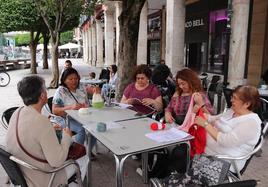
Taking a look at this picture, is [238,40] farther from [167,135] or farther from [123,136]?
[123,136]

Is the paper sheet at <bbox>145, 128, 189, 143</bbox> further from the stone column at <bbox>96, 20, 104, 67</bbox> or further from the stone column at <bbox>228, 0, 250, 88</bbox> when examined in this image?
the stone column at <bbox>96, 20, 104, 67</bbox>

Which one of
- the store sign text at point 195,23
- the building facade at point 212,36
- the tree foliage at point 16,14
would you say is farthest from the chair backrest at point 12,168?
the store sign text at point 195,23

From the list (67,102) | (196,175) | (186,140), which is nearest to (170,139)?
(186,140)

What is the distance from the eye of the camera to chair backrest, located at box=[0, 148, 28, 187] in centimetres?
208

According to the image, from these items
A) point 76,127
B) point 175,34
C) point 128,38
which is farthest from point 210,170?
point 175,34

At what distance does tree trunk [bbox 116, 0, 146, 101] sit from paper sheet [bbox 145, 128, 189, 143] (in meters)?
2.55

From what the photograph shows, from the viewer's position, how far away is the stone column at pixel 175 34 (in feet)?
31.3

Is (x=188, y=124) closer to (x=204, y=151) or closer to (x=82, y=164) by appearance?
(x=204, y=151)

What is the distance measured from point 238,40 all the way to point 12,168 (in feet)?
21.1

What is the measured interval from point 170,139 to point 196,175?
1.23ft

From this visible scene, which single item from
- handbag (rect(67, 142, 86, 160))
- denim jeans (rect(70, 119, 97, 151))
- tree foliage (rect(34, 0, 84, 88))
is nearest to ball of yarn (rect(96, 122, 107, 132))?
handbag (rect(67, 142, 86, 160))

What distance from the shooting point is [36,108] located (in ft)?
7.59

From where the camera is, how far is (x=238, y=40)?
7176 mm

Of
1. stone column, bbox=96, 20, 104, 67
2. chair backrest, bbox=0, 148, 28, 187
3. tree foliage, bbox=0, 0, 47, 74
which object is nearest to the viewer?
chair backrest, bbox=0, 148, 28, 187
